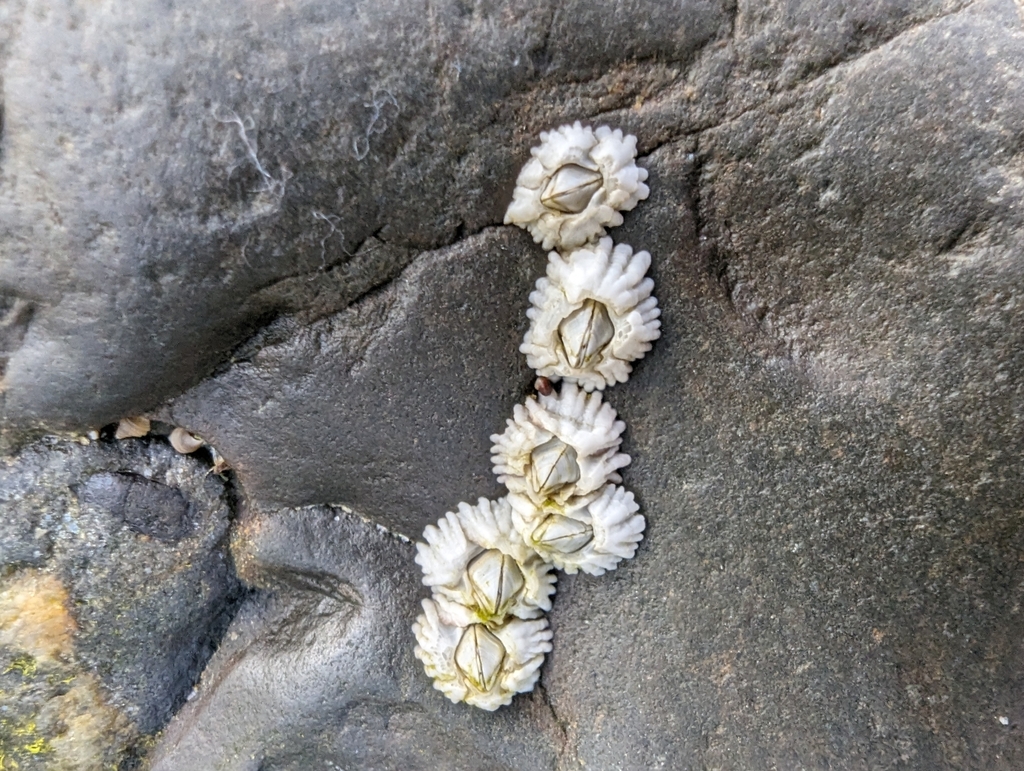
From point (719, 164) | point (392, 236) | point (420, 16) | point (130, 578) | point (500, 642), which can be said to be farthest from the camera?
point (130, 578)

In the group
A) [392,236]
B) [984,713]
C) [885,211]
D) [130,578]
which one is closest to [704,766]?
[984,713]

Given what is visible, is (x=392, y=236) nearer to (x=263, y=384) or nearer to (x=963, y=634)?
(x=263, y=384)

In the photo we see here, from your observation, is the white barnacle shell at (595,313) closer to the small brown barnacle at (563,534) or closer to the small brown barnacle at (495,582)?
the small brown barnacle at (563,534)

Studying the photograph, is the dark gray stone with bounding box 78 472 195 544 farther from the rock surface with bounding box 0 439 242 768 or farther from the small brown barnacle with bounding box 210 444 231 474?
the small brown barnacle with bounding box 210 444 231 474

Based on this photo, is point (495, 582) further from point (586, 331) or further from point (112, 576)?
point (112, 576)

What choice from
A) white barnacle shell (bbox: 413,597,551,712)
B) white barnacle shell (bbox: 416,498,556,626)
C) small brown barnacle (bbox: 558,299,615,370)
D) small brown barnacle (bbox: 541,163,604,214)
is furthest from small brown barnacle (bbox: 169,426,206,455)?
small brown barnacle (bbox: 541,163,604,214)

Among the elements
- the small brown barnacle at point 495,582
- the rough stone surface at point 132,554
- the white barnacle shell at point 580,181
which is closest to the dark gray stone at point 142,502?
the rough stone surface at point 132,554
